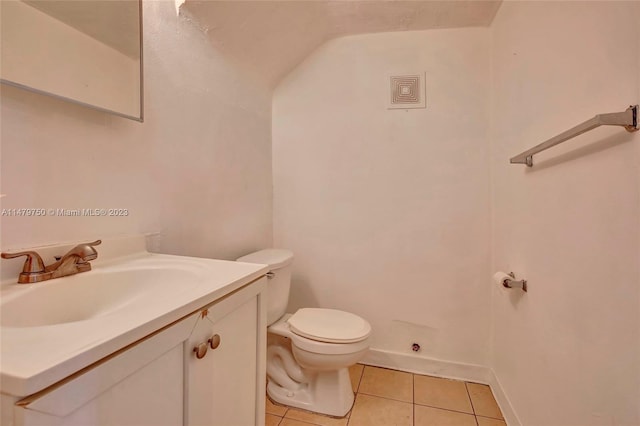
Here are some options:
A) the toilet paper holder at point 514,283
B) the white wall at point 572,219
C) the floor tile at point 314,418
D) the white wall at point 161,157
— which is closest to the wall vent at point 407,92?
the white wall at point 572,219

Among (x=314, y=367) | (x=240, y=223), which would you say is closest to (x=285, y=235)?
(x=240, y=223)

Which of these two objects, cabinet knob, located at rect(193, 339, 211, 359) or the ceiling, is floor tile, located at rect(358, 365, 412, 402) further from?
the ceiling

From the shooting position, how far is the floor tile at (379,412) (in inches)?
52.3

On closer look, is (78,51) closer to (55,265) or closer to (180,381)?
(55,265)

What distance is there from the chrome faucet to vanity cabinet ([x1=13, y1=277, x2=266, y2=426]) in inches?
15.4

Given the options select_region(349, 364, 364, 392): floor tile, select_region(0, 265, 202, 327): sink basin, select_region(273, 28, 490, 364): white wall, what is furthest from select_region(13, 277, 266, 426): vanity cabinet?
select_region(273, 28, 490, 364): white wall

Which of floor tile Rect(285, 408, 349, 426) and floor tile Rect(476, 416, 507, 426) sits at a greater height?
floor tile Rect(285, 408, 349, 426)

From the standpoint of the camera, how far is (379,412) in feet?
4.57

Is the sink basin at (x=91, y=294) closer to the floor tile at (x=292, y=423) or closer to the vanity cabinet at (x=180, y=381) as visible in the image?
the vanity cabinet at (x=180, y=381)

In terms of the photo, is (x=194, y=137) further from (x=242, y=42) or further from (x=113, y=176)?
(x=242, y=42)

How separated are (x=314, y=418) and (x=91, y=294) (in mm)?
1144

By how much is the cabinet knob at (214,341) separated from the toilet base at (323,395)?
3.06 feet

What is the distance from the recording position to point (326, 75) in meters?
1.81

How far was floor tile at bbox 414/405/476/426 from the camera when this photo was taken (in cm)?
133
